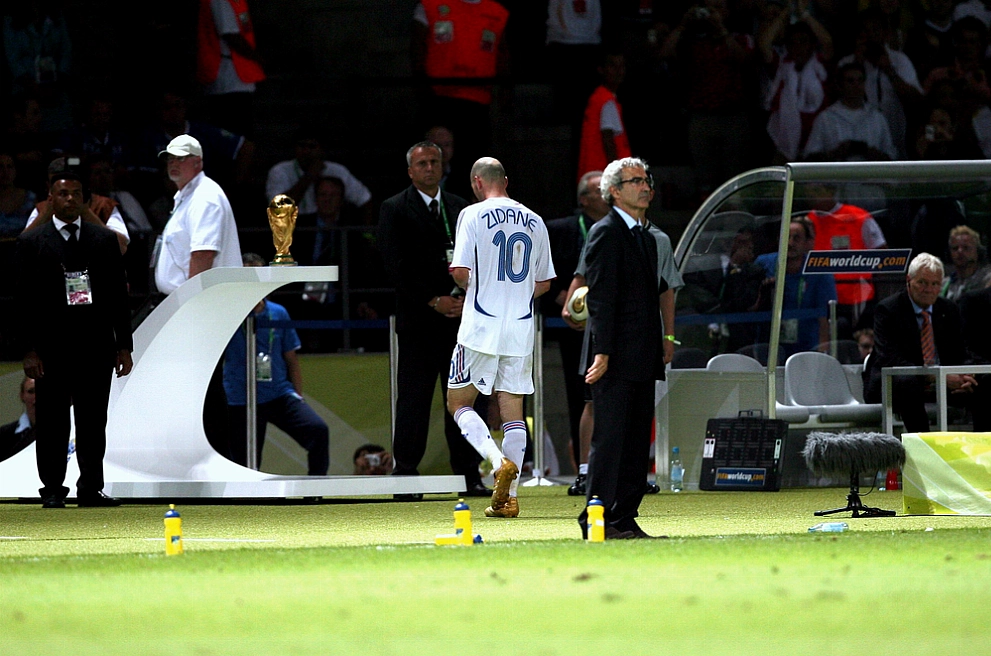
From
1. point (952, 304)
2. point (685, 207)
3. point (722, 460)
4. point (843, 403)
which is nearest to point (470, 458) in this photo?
point (722, 460)

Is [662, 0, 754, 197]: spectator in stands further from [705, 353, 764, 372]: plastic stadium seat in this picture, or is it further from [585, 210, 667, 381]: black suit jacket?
[585, 210, 667, 381]: black suit jacket

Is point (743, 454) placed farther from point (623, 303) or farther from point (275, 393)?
point (623, 303)

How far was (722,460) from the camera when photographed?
1130 centimetres

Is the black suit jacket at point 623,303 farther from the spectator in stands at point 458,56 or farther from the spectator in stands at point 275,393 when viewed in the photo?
the spectator in stands at point 458,56

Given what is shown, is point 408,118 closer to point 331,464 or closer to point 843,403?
point 331,464

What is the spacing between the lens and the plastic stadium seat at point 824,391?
11.8 meters

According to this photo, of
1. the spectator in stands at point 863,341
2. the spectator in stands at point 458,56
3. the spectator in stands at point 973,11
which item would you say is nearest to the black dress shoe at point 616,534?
the spectator in stands at point 863,341

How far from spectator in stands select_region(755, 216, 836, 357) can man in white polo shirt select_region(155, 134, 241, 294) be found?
153 inches

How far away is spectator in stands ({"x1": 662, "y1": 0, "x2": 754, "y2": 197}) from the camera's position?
655 inches

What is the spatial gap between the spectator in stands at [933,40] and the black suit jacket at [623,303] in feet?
35.7

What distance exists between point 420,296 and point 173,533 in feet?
14.8

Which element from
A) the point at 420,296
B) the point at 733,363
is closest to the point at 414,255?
the point at 420,296

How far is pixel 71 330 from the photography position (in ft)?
32.9

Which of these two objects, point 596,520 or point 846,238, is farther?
point 846,238
